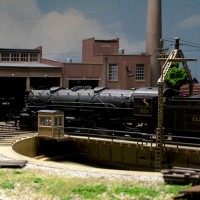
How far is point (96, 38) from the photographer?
160ft

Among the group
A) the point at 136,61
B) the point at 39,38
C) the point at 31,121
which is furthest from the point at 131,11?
the point at 31,121

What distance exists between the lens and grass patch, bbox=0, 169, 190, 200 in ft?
56.5

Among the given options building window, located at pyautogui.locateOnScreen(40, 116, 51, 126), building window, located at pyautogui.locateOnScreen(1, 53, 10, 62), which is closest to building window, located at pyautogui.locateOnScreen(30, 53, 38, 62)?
building window, located at pyautogui.locateOnScreen(1, 53, 10, 62)

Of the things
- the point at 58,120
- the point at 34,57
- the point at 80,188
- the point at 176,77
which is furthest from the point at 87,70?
the point at 80,188

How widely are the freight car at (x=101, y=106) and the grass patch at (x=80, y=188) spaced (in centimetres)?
952

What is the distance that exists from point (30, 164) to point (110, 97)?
31.6 ft

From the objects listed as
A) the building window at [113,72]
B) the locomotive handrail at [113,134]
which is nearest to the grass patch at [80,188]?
the locomotive handrail at [113,134]

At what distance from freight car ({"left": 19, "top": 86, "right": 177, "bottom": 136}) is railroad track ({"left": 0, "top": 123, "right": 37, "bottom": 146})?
1254mm

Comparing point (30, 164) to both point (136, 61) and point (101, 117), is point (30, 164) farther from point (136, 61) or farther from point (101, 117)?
point (136, 61)

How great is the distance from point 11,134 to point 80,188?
48.8 feet

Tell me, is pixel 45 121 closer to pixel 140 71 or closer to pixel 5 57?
pixel 140 71

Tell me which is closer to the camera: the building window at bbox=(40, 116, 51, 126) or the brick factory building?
the building window at bbox=(40, 116, 51, 126)

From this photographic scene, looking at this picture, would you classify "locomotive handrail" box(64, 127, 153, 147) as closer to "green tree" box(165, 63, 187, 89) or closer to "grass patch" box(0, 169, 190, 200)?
"grass patch" box(0, 169, 190, 200)

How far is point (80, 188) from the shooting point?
58.9 feet
